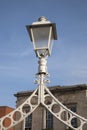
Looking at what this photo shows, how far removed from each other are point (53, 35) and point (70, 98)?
2487 centimetres

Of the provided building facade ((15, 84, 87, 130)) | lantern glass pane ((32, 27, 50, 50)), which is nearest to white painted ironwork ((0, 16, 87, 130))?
lantern glass pane ((32, 27, 50, 50))

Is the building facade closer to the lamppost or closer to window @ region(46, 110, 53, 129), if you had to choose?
window @ region(46, 110, 53, 129)

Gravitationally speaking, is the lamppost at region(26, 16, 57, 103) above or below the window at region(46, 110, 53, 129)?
above

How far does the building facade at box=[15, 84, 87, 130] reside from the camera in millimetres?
29562

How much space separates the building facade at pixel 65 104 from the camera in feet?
97.0

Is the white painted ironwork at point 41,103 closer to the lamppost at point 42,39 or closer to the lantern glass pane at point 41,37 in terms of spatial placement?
the lamppost at point 42,39

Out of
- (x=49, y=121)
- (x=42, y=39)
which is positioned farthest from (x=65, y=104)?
(x=42, y=39)

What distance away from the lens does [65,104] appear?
3045 cm

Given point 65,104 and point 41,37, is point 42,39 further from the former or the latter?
point 65,104

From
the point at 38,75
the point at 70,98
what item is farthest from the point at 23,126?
the point at 38,75

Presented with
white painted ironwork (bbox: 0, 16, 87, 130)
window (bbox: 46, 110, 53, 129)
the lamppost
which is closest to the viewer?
white painted ironwork (bbox: 0, 16, 87, 130)

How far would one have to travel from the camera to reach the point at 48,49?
5.76m

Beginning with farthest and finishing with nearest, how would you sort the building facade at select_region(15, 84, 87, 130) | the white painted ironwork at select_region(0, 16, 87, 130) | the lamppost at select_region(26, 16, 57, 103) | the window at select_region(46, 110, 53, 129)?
the window at select_region(46, 110, 53, 129), the building facade at select_region(15, 84, 87, 130), the lamppost at select_region(26, 16, 57, 103), the white painted ironwork at select_region(0, 16, 87, 130)

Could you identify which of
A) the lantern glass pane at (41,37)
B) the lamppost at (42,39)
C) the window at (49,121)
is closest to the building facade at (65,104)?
the window at (49,121)
